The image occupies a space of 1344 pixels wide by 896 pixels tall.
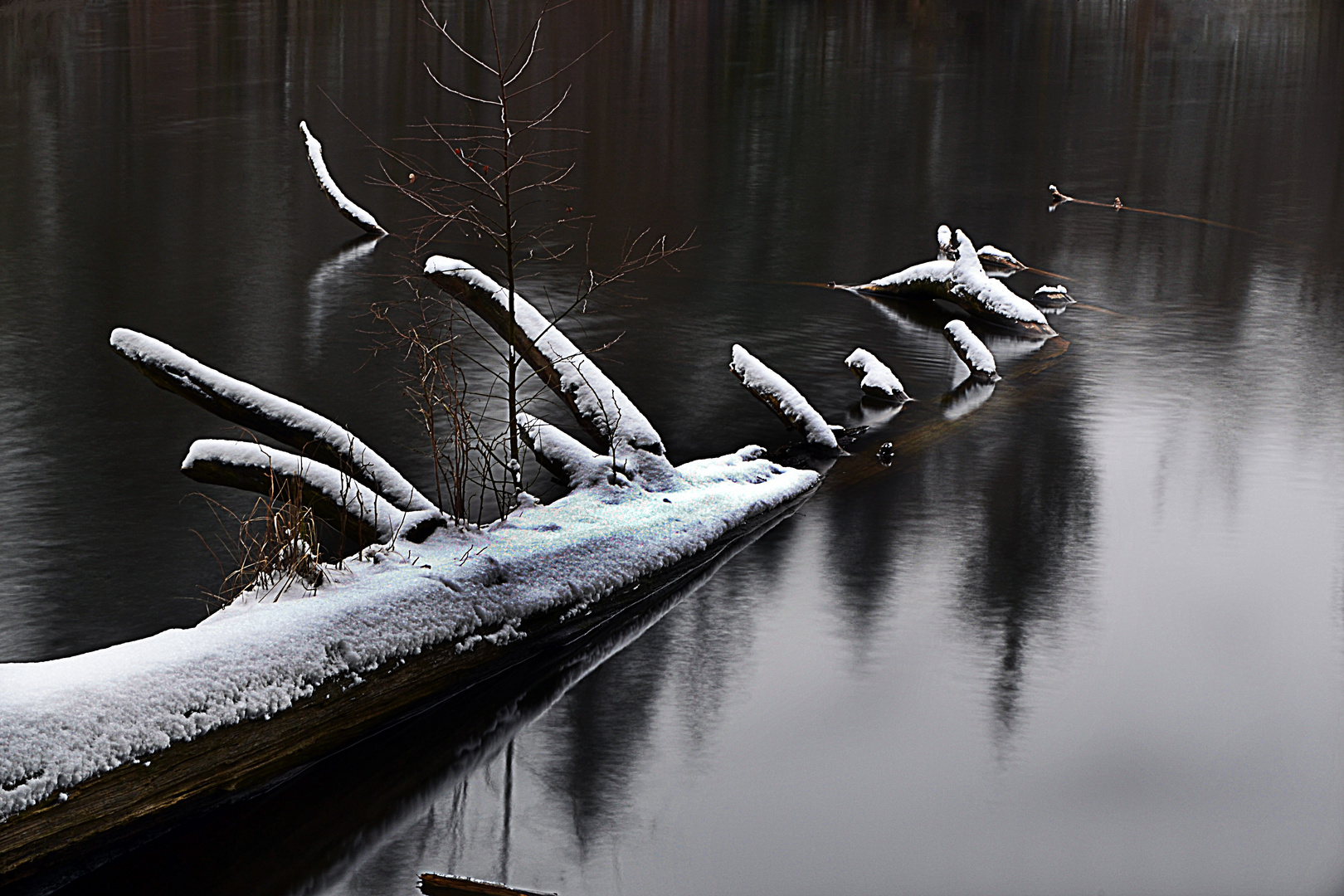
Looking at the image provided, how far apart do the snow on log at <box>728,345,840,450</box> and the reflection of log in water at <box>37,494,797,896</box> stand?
106 inches

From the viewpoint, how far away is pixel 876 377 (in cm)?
1058

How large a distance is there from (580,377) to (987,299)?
199 inches

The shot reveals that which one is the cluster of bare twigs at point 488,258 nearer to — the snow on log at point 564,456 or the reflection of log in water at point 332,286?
the snow on log at point 564,456

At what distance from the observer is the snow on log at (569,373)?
8.05 metres

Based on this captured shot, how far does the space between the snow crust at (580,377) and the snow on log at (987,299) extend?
481 cm

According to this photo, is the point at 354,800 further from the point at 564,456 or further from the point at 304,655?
the point at 564,456

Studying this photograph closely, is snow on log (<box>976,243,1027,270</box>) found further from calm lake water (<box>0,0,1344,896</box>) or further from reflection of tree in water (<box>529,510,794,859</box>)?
reflection of tree in water (<box>529,510,794,859</box>)

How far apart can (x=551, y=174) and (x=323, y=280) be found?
546cm

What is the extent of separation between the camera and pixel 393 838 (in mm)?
5453

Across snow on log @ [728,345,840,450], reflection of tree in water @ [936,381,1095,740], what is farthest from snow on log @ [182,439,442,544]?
snow on log @ [728,345,840,450]

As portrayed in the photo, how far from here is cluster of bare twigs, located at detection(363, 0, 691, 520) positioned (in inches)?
294

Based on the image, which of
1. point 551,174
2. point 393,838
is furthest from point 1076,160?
point 393,838

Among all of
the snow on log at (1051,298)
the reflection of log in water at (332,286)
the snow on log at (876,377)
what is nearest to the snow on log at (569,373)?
the snow on log at (876,377)

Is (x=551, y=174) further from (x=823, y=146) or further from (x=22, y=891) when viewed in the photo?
(x=22, y=891)
